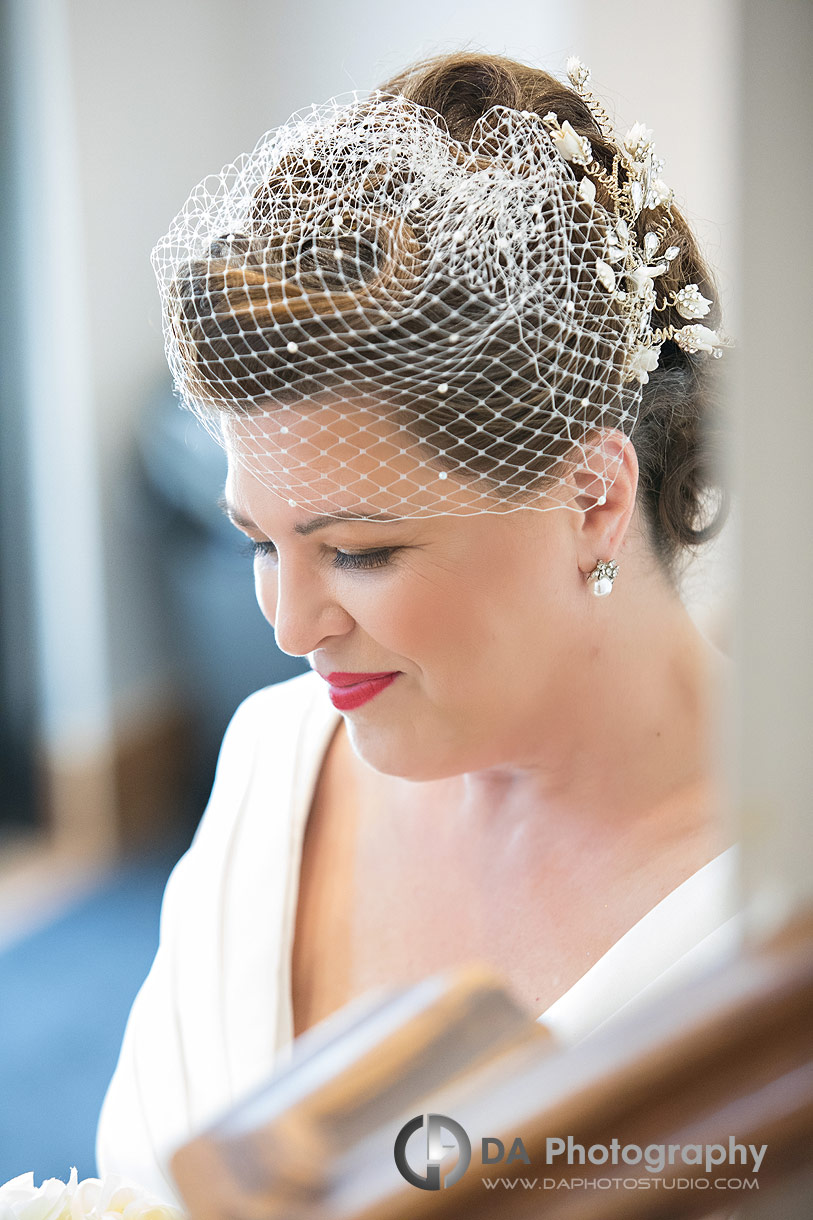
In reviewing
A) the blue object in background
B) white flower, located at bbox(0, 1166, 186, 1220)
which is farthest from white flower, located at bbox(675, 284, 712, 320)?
the blue object in background

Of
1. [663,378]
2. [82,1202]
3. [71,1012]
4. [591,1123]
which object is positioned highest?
[663,378]

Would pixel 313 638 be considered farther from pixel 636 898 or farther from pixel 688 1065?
pixel 688 1065

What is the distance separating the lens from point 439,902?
3.84ft

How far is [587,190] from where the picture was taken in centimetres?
91

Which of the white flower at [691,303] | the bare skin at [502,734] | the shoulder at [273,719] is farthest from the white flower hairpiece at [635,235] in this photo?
the shoulder at [273,719]

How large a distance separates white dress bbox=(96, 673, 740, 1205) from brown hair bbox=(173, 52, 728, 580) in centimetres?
50

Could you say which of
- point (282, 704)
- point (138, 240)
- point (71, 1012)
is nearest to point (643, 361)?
point (282, 704)

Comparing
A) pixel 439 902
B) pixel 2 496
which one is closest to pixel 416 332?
pixel 439 902

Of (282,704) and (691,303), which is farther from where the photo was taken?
(282,704)

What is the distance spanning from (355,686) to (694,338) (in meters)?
0.45

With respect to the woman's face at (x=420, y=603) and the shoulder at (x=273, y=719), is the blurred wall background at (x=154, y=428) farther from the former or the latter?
the shoulder at (x=273, y=719)

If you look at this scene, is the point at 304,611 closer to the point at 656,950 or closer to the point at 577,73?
the point at 656,950

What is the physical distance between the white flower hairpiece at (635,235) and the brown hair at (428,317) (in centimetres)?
1

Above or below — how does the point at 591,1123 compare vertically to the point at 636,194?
below
